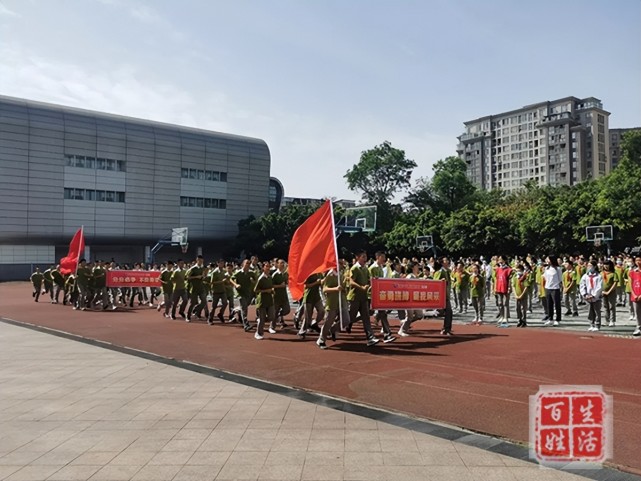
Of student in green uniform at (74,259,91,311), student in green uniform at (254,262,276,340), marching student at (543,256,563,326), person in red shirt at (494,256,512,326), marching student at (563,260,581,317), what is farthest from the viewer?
student in green uniform at (74,259,91,311)

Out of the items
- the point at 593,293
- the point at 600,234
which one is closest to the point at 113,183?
the point at 600,234

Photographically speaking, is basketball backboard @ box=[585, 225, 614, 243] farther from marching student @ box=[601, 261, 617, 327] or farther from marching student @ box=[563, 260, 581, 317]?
marching student @ box=[601, 261, 617, 327]

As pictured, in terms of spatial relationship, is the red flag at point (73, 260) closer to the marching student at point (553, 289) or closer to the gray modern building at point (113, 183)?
the marching student at point (553, 289)

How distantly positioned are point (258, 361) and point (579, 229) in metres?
31.5

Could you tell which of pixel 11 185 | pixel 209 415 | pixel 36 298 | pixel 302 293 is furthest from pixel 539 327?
pixel 11 185

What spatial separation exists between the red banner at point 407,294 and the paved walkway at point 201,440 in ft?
15.3

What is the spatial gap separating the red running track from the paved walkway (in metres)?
0.85

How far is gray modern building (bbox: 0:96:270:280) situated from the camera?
157ft

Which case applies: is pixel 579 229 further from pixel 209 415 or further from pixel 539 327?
pixel 209 415

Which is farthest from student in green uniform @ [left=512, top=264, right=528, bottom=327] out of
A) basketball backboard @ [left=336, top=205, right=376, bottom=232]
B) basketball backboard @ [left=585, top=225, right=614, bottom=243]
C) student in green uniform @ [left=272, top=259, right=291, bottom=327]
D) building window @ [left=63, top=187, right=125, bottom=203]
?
building window @ [left=63, top=187, right=125, bottom=203]

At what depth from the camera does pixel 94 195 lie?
52.8 metres

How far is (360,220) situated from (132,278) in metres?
32.8

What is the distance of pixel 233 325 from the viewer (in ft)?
47.2

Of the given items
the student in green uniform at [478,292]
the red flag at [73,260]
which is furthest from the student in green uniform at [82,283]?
the student in green uniform at [478,292]
